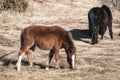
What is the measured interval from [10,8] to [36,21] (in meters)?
2.55

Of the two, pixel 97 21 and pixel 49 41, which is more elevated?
pixel 49 41

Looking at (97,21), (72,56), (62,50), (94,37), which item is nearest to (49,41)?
(72,56)

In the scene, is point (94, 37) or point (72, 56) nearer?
point (72, 56)

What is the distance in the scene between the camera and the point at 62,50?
16.1m

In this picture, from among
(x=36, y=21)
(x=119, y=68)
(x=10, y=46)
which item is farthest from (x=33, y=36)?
(x=36, y=21)

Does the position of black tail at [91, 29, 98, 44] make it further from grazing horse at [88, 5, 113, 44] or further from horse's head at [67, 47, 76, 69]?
horse's head at [67, 47, 76, 69]

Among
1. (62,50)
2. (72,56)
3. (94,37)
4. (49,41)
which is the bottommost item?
(94,37)

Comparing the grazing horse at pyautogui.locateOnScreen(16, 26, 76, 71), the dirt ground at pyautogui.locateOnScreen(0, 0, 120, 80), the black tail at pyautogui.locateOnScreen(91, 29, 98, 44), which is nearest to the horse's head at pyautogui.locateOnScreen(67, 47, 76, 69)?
the grazing horse at pyautogui.locateOnScreen(16, 26, 76, 71)

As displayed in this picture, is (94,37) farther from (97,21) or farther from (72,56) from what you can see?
(72,56)

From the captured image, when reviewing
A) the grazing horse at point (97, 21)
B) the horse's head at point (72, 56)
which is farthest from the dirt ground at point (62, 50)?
the grazing horse at point (97, 21)

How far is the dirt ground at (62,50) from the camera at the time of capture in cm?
1192

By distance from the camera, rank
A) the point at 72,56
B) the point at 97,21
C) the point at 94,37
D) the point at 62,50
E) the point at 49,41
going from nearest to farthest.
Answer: the point at 72,56 → the point at 49,41 → the point at 62,50 → the point at 94,37 → the point at 97,21

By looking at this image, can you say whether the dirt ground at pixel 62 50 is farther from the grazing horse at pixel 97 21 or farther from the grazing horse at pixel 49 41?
the grazing horse at pixel 49 41

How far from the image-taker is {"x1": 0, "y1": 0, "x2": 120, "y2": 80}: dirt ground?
11.9m
